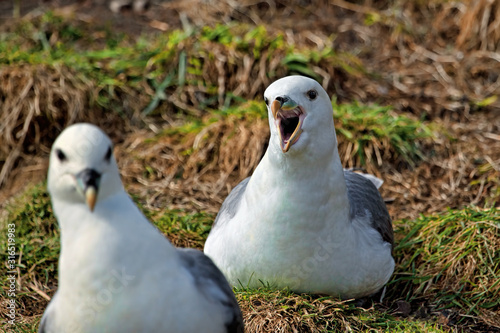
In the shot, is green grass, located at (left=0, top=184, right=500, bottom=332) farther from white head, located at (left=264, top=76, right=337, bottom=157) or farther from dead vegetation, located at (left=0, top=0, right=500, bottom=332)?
white head, located at (left=264, top=76, right=337, bottom=157)

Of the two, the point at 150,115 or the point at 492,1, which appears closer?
the point at 150,115

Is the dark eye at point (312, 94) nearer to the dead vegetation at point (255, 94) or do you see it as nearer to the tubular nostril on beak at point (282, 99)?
the tubular nostril on beak at point (282, 99)

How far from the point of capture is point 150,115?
6750 millimetres

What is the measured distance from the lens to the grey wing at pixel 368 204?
4.27 m

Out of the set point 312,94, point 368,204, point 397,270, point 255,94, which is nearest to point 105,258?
point 312,94

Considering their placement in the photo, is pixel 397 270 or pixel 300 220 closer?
pixel 300 220

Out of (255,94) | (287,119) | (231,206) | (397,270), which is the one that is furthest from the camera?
(255,94)

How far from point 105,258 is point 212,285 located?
523mm

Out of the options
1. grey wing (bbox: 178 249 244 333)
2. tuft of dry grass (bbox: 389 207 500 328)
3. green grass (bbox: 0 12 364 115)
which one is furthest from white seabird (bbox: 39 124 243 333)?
green grass (bbox: 0 12 364 115)

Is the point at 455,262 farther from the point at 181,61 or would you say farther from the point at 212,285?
the point at 181,61

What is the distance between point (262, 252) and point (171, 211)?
1.54 meters

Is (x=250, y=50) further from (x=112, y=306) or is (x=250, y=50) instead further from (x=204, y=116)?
(x=112, y=306)

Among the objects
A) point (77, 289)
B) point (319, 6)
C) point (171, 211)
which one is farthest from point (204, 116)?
point (77, 289)

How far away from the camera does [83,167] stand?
2512 millimetres
